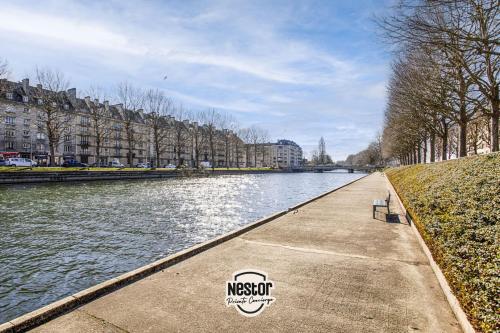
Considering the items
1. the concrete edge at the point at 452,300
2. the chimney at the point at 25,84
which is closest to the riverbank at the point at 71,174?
the concrete edge at the point at 452,300

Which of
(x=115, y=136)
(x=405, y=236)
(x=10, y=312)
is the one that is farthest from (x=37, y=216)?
(x=115, y=136)

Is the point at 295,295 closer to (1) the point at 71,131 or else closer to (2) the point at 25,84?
(2) the point at 25,84

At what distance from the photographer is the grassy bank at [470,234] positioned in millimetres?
3966

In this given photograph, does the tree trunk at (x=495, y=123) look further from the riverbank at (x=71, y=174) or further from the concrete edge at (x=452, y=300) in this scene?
the riverbank at (x=71, y=174)

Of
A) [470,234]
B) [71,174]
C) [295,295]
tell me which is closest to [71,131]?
[71,174]

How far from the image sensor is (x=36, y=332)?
381cm

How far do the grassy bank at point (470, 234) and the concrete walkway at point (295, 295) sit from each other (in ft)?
→ 1.36

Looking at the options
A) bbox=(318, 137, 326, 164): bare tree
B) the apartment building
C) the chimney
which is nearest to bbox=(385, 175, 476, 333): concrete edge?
the apartment building

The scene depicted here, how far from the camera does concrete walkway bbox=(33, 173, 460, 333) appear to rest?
3.99 metres

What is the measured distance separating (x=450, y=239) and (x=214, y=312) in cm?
491

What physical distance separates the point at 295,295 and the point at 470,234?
146 inches

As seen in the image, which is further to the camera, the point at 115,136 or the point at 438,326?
the point at 115,136

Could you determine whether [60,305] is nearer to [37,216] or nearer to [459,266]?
[459,266]

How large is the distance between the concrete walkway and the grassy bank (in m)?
0.41
